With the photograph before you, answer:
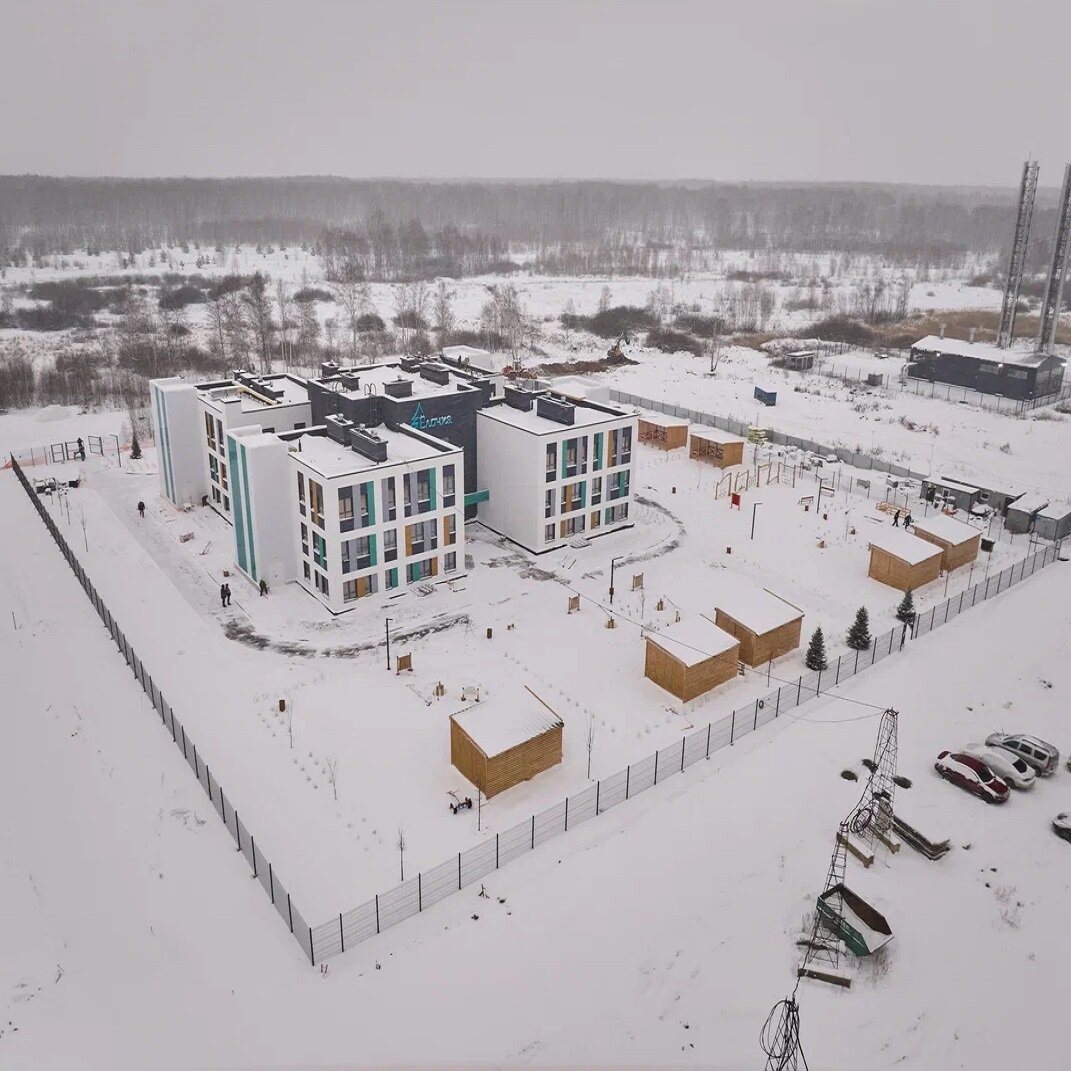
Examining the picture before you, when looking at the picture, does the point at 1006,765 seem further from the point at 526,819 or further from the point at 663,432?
the point at 663,432

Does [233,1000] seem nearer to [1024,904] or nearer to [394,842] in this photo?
[394,842]

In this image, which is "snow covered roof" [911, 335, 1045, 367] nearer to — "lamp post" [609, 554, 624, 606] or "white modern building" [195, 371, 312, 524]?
"lamp post" [609, 554, 624, 606]

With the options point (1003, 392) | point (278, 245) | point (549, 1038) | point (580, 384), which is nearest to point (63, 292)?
point (278, 245)

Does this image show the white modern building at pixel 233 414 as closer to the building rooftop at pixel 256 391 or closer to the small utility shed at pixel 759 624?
the building rooftop at pixel 256 391

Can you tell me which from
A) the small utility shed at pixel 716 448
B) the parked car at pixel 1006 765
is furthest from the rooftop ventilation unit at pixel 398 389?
the parked car at pixel 1006 765


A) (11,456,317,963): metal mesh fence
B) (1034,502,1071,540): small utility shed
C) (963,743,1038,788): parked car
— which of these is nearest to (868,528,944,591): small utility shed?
(1034,502,1071,540): small utility shed

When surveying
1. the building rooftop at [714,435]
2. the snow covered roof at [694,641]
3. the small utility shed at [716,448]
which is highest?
the building rooftop at [714,435]

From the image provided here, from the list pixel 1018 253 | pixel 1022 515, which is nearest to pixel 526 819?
pixel 1022 515
